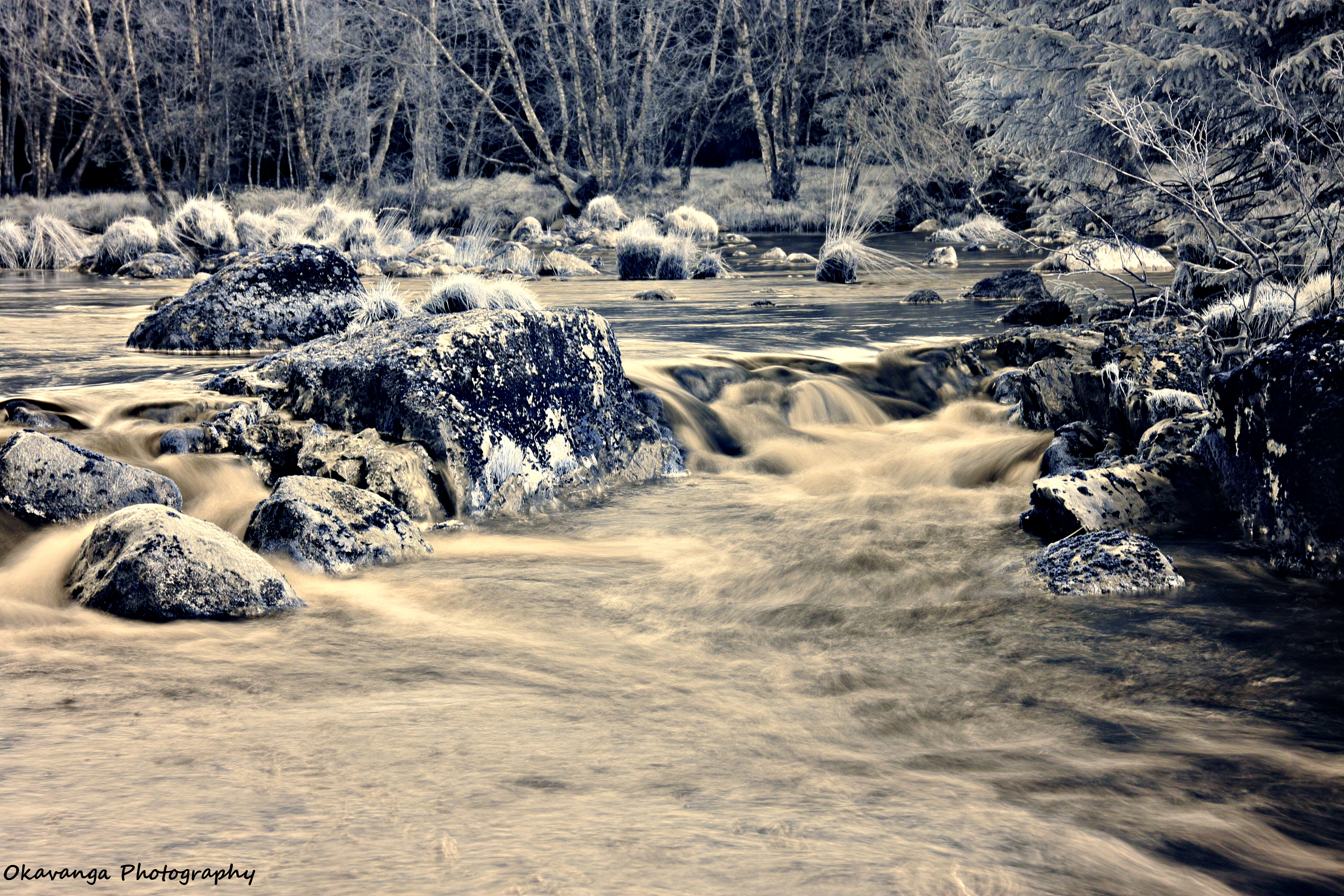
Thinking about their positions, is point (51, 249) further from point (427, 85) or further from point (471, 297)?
point (427, 85)

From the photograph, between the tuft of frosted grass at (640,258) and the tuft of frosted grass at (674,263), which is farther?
the tuft of frosted grass at (640,258)

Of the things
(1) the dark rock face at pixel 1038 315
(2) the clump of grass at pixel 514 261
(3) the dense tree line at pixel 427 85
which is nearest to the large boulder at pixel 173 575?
(1) the dark rock face at pixel 1038 315

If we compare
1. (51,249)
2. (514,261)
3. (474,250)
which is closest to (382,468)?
(514,261)

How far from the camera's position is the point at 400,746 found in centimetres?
279

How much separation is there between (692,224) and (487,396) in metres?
17.0

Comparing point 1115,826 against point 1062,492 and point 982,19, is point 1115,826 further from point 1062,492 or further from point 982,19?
point 982,19

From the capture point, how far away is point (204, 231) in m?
16.8

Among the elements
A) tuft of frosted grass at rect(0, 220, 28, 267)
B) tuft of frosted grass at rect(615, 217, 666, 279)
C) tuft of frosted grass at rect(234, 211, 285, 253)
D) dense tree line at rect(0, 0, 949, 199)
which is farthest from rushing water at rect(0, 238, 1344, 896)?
dense tree line at rect(0, 0, 949, 199)

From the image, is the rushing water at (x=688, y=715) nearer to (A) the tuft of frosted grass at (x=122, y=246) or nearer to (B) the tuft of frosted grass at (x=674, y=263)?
(B) the tuft of frosted grass at (x=674, y=263)

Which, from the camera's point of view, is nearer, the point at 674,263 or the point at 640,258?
the point at 674,263

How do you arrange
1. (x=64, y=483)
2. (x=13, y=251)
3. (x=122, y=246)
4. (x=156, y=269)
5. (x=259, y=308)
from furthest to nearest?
(x=13, y=251)
(x=122, y=246)
(x=156, y=269)
(x=259, y=308)
(x=64, y=483)

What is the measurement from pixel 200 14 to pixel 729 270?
19.2 m

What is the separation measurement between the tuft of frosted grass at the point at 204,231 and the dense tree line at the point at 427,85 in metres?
9.22

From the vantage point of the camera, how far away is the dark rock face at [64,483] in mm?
4395
